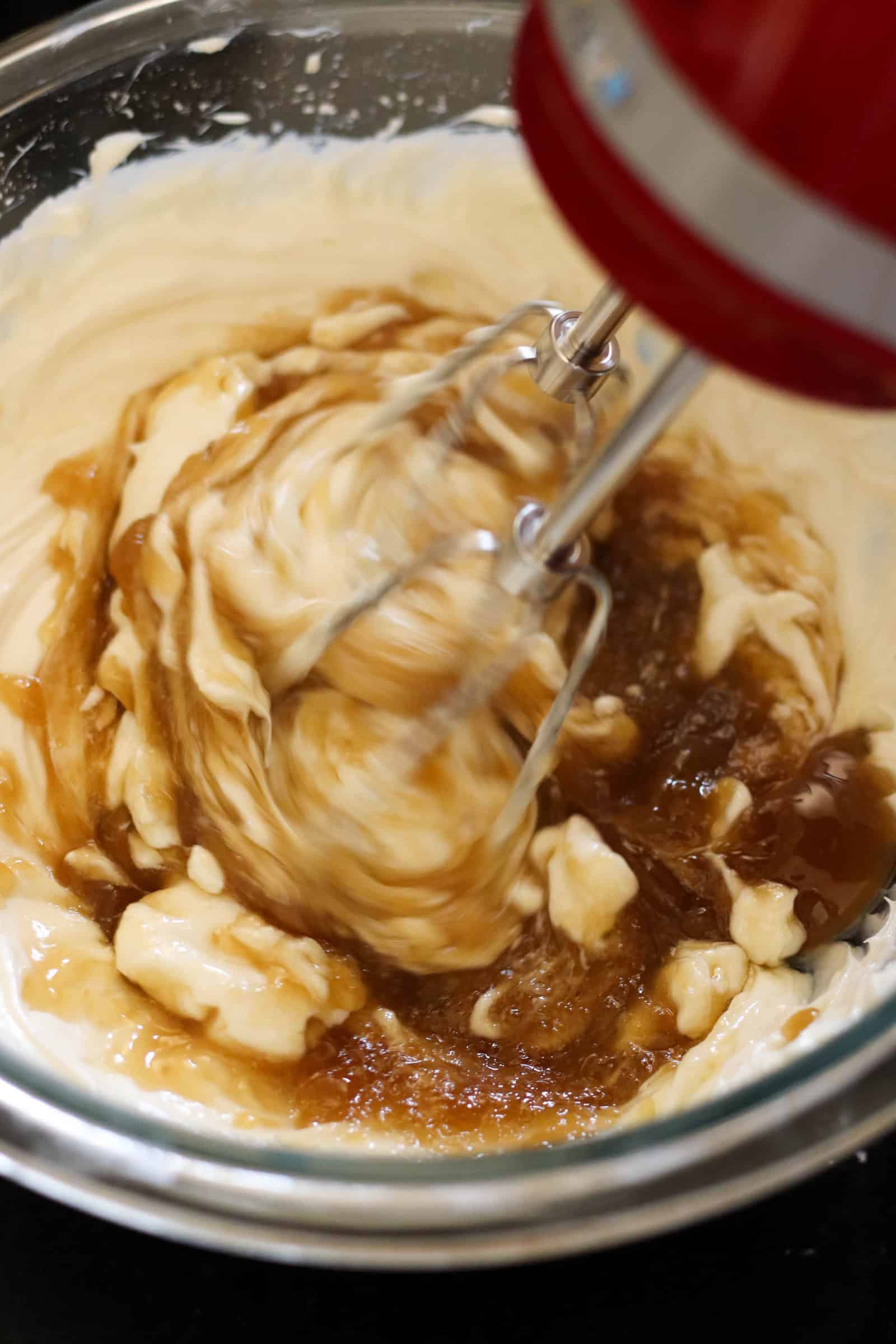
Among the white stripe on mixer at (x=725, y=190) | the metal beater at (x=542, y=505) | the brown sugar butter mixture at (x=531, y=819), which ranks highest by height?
the white stripe on mixer at (x=725, y=190)

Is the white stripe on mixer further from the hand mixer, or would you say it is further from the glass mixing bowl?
the glass mixing bowl

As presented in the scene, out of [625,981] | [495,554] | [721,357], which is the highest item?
[721,357]

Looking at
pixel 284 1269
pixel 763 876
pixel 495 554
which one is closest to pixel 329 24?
pixel 495 554

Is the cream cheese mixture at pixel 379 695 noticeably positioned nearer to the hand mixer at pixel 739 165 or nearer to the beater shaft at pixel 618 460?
the beater shaft at pixel 618 460

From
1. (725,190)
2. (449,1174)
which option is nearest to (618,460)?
(725,190)

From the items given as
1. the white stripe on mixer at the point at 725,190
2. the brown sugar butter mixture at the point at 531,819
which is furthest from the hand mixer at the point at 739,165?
the brown sugar butter mixture at the point at 531,819

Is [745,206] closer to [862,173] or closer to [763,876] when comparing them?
[862,173]

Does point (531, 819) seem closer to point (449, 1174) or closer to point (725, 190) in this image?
point (449, 1174)
